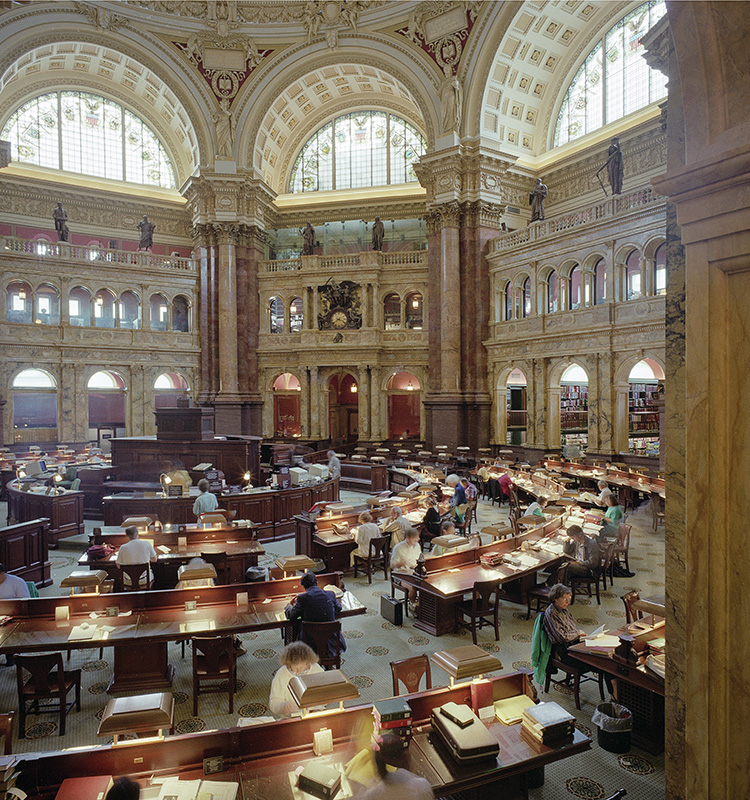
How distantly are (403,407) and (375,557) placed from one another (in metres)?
18.2

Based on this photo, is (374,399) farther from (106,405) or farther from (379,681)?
(379,681)

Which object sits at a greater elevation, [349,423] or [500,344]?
[500,344]

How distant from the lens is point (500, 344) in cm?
2283

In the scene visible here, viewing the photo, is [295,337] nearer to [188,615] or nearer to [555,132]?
[555,132]

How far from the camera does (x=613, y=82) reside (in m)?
22.7

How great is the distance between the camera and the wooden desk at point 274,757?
3.46 m

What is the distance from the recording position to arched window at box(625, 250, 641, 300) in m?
18.3

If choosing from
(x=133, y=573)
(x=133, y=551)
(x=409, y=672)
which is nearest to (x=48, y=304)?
(x=133, y=551)

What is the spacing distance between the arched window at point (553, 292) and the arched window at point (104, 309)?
19392 millimetres

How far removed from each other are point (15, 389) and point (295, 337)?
12144 mm

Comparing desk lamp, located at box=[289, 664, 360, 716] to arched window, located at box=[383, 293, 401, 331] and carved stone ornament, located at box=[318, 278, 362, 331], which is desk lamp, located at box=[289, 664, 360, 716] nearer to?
carved stone ornament, located at box=[318, 278, 362, 331]

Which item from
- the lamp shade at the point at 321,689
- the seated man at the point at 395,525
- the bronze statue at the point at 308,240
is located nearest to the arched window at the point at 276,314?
the bronze statue at the point at 308,240

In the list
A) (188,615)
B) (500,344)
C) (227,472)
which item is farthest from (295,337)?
(188,615)

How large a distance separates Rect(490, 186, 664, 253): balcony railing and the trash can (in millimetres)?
14350
